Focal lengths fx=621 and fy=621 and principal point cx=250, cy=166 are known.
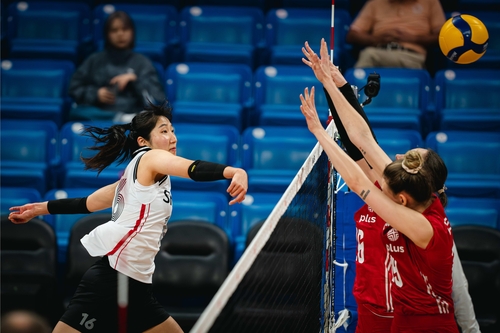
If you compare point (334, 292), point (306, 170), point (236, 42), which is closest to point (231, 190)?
point (306, 170)

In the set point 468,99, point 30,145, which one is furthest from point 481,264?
point 30,145

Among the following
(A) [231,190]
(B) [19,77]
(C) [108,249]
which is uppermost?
(B) [19,77]

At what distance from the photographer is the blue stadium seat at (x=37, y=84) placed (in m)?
7.01

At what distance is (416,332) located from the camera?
3.11 meters

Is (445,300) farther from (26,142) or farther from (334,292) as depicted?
(26,142)

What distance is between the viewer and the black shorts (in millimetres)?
3523

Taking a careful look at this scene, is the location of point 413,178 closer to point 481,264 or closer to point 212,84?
point 481,264

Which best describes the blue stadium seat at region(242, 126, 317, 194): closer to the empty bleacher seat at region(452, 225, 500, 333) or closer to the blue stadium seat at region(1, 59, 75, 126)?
the empty bleacher seat at region(452, 225, 500, 333)

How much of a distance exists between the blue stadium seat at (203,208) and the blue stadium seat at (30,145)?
4.99ft

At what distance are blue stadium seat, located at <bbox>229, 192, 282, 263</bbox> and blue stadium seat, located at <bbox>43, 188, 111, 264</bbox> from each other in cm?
120

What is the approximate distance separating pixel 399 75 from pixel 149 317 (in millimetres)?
4280

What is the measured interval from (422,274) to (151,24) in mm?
5563

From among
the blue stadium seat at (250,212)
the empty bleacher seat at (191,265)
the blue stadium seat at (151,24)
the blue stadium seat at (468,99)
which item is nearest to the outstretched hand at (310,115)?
the empty bleacher seat at (191,265)

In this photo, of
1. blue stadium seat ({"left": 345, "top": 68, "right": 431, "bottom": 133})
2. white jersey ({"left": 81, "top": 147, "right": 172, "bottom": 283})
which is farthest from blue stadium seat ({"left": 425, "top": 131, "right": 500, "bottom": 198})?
A: white jersey ({"left": 81, "top": 147, "right": 172, "bottom": 283})
